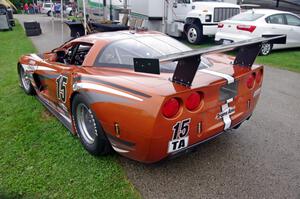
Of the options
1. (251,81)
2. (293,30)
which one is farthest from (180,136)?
(293,30)

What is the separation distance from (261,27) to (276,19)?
1.00 metres

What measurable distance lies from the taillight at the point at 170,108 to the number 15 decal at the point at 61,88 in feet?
5.08

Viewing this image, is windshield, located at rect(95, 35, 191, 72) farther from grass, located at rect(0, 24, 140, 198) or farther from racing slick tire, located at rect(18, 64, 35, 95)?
racing slick tire, located at rect(18, 64, 35, 95)

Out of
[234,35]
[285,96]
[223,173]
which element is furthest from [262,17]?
[223,173]

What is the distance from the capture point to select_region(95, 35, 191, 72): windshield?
3.15 meters

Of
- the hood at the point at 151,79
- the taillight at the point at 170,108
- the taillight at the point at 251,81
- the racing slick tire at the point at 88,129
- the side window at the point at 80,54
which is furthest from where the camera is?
the side window at the point at 80,54

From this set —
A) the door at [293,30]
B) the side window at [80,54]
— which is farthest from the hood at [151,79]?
the door at [293,30]

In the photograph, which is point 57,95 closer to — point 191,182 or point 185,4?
point 191,182

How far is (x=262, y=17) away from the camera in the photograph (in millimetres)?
9828

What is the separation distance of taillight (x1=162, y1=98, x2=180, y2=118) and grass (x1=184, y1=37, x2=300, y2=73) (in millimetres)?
6805

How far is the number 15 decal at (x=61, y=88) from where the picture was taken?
3.44 m

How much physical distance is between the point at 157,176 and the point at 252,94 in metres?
1.35

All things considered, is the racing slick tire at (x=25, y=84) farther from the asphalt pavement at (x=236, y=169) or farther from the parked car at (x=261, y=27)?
the parked car at (x=261, y=27)

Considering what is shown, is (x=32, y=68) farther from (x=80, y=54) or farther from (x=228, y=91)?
(x=228, y=91)
